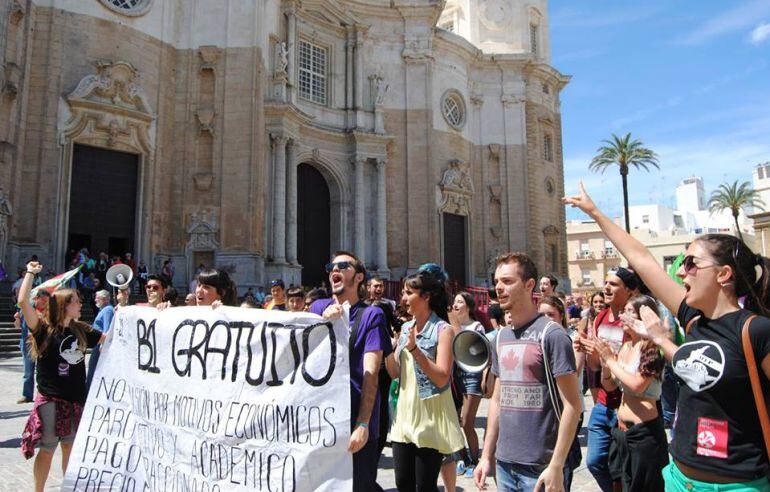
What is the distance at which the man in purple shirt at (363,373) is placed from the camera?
13.6ft

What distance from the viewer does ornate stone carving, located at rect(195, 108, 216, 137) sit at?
22.8m

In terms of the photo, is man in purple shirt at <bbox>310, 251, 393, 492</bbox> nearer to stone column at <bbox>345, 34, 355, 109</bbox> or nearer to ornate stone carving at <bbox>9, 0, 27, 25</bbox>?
ornate stone carving at <bbox>9, 0, 27, 25</bbox>

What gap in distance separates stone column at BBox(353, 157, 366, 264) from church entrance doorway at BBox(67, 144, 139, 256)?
33.3 feet

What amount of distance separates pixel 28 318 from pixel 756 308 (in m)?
5.59

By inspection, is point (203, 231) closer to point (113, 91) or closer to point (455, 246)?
point (113, 91)

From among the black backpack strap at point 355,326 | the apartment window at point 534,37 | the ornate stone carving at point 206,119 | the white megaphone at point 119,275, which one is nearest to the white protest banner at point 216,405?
the black backpack strap at point 355,326

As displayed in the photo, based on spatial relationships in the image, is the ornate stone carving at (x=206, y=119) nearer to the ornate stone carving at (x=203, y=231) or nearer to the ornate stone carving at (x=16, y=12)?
the ornate stone carving at (x=203, y=231)

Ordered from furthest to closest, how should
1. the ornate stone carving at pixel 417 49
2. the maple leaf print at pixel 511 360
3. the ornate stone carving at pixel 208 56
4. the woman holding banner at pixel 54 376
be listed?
1. the ornate stone carving at pixel 417 49
2. the ornate stone carving at pixel 208 56
3. the woman holding banner at pixel 54 376
4. the maple leaf print at pixel 511 360

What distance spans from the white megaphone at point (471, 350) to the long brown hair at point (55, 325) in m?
3.43

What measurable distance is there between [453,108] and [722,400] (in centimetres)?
3314

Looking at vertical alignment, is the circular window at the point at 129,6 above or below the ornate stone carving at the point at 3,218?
above

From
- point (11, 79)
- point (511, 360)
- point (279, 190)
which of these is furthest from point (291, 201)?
point (511, 360)

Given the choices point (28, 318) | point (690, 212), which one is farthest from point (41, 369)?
point (690, 212)

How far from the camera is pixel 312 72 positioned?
29.0 metres
